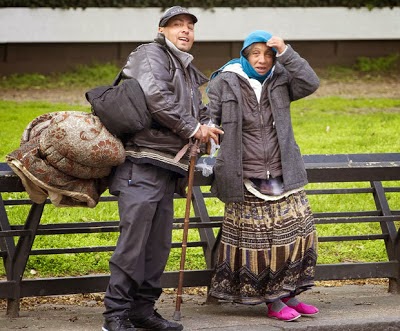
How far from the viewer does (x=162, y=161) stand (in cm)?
647

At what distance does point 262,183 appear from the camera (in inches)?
275

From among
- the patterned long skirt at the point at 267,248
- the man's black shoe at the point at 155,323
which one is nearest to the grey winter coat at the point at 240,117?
the patterned long skirt at the point at 267,248

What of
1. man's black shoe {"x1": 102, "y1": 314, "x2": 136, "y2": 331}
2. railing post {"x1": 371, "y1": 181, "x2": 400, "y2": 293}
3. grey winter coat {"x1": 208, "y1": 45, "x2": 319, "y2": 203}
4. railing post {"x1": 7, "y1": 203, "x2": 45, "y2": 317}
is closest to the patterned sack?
railing post {"x1": 7, "y1": 203, "x2": 45, "y2": 317}

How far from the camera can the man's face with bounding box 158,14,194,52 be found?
6.60m

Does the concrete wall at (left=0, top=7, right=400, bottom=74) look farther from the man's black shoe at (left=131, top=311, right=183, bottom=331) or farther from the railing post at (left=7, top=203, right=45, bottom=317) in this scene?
the man's black shoe at (left=131, top=311, right=183, bottom=331)

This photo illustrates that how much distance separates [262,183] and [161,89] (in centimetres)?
101

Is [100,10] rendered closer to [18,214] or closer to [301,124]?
[301,124]

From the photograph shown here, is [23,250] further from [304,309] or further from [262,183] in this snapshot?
[304,309]

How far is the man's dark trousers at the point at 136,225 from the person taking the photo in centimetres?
643

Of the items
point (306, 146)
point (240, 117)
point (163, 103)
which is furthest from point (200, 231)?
point (306, 146)

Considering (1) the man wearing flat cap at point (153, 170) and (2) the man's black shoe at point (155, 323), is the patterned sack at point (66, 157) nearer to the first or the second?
(1) the man wearing flat cap at point (153, 170)

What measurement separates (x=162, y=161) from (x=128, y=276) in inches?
26.2

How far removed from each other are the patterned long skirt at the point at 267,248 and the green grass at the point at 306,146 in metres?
1.93

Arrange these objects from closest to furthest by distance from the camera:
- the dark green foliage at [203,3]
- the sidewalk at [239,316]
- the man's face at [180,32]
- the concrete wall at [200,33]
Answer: the man's face at [180,32]
the sidewalk at [239,316]
the dark green foliage at [203,3]
the concrete wall at [200,33]
